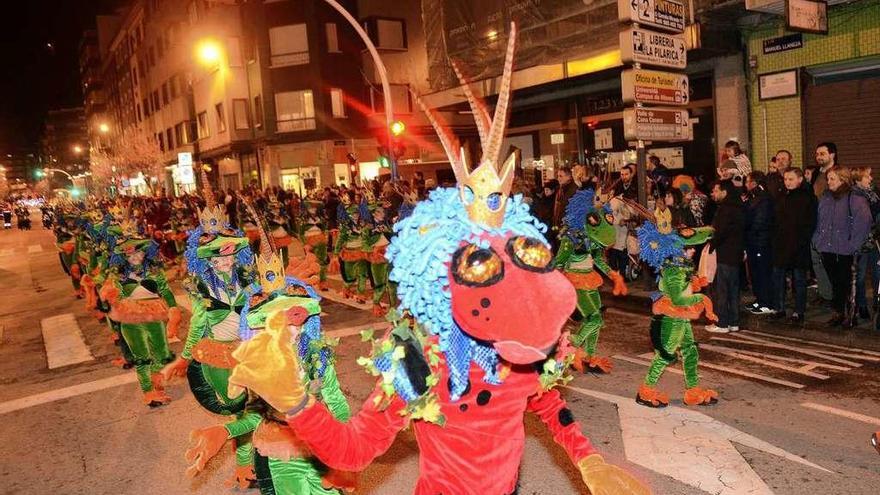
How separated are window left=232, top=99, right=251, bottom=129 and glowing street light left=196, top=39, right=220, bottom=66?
2617mm

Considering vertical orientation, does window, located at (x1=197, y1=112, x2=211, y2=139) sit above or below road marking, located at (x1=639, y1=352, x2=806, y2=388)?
above

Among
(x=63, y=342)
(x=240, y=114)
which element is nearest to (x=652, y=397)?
(x=63, y=342)

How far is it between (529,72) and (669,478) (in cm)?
1290

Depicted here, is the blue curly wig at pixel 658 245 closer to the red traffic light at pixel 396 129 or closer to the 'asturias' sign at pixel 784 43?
the 'asturias' sign at pixel 784 43

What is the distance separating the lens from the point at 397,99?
34906 mm

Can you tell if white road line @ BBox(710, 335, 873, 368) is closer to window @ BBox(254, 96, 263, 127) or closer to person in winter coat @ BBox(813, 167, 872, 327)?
person in winter coat @ BBox(813, 167, 872, 327)

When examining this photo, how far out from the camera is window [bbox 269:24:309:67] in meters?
33.8

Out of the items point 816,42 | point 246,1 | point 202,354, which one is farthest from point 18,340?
point 246,1

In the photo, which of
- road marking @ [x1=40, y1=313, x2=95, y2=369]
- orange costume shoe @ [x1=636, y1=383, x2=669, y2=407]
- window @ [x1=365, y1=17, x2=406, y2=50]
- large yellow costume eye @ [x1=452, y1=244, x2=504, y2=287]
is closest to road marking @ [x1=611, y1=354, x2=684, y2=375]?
orange costume shoe @ [x1=636, y1=383, x2=669, y2=407]

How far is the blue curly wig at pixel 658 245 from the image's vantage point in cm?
577

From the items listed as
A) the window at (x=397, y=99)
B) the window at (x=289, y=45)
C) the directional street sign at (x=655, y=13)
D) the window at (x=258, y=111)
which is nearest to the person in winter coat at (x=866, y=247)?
the directional street sign at (x=655, y=13)

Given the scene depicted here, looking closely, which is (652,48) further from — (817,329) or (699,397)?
(699,397)

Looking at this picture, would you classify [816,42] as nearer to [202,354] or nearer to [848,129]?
[848,129]

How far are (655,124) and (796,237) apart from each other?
2895 mm
